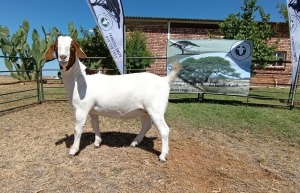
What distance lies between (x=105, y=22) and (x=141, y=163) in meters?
4.45

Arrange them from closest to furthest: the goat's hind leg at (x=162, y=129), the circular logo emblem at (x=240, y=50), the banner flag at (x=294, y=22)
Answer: the goat's hind leg at (x=162, y=129) → the banner flag at (x=294, y=22) → the circular logo emblem at (x=240, y=50)

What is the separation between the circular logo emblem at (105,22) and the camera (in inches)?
289

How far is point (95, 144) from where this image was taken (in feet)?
15.4

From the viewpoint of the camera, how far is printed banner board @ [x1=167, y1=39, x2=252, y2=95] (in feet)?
30.1

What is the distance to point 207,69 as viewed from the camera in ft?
30.6

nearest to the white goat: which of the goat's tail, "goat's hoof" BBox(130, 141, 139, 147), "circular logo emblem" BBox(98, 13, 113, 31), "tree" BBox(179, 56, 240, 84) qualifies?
the goat's tail

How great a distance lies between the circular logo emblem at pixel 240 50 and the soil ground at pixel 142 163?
381 centimetres

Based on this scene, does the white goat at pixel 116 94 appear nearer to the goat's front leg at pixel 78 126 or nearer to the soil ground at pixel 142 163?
the goat's front leg at pixel 78 126

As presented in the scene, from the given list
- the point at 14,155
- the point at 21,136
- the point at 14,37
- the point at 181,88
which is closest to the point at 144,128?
the point at 14,155

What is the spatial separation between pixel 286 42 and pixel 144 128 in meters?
17.2

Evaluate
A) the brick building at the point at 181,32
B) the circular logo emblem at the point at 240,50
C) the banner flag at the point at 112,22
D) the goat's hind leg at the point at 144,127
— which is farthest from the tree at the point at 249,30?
the goat's hind leg at the point at 144,127

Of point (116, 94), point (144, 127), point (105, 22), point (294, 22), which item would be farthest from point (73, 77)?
point (294, 22)

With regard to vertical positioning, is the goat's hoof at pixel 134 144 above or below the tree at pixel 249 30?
below

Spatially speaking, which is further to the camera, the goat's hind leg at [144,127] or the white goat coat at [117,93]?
the goat's hind leg at [144,127]
